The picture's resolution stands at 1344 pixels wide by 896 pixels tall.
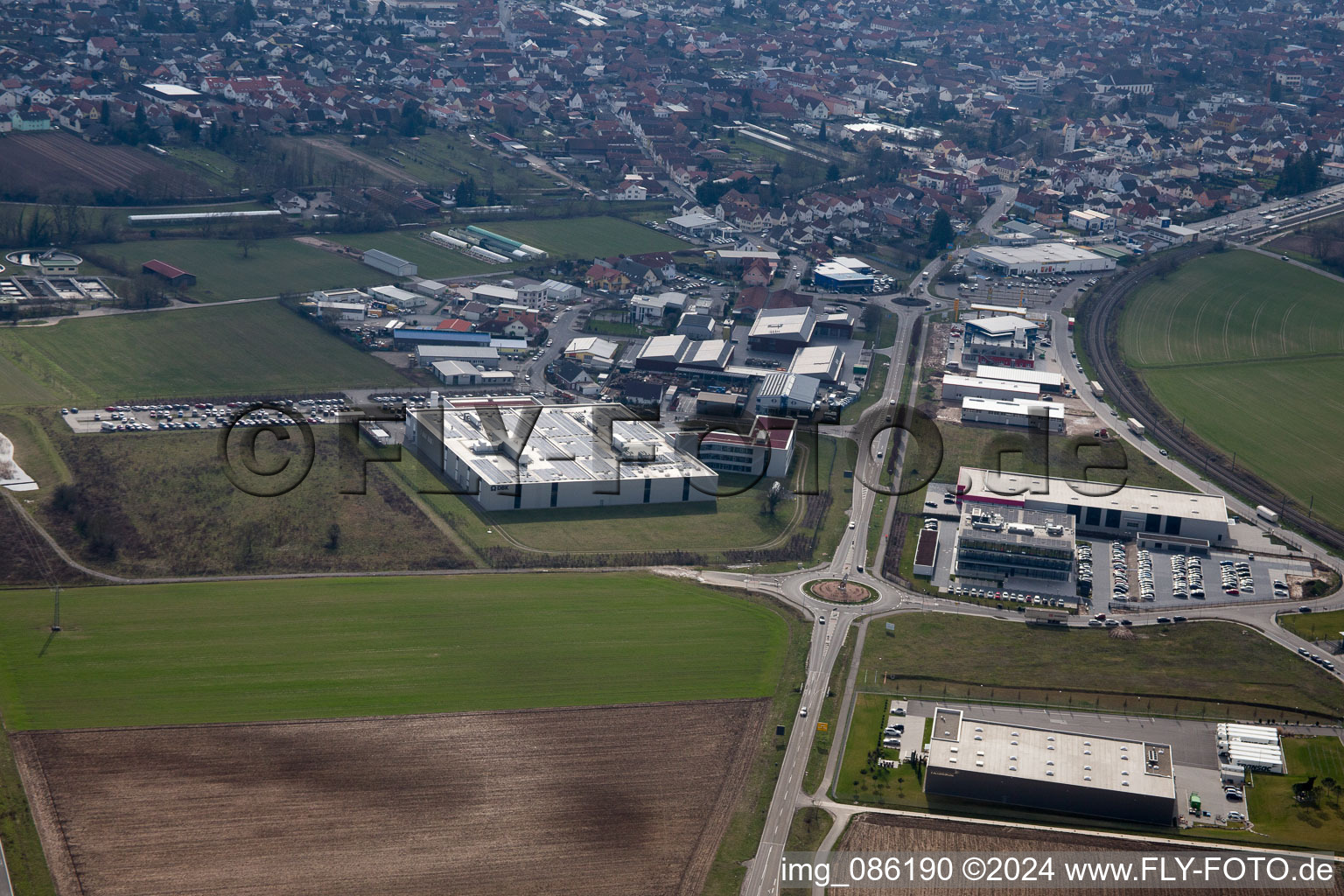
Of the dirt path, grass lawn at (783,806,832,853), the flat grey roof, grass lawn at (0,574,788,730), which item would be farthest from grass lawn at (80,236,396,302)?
the flat grey roof

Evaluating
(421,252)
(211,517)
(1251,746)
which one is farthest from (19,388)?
(1251,746)

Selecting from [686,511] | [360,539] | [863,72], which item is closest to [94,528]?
[360,539]

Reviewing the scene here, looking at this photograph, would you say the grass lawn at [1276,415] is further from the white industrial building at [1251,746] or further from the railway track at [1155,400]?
the white industrial building at [1251,746]

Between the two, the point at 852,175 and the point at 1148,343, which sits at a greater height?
the point at 852,175

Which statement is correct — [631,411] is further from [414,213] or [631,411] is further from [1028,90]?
[1028,90]

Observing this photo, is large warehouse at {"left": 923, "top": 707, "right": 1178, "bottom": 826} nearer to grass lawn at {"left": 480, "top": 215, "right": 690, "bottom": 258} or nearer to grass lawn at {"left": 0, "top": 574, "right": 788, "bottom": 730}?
grass lawn at {"left": 0, "top": 574, "right": 788, "bottom": 730}

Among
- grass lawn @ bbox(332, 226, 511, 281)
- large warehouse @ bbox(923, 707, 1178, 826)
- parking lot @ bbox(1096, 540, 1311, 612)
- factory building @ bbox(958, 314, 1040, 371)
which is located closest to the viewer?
large warehouse @ bbox(923, 707, 1178, 826)

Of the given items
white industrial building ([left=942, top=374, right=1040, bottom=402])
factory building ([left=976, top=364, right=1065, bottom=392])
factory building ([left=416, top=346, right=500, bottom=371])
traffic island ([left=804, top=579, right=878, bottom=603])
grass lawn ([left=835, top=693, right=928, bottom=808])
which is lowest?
grass lawn ([left=835, top=693, right=928, bottom=808])
